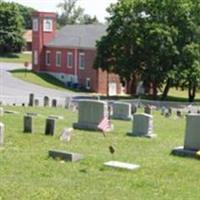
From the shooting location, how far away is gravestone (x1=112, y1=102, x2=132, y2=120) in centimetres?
2898

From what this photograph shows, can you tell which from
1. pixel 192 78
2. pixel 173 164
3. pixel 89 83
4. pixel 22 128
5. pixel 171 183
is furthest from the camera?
pixel 89 83

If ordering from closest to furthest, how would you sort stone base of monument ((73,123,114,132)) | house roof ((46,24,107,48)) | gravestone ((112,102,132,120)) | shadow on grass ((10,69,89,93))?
stone base of monument ((73,123,114,132))
gravestone ((112,102,132,120))
shadow on grass ((10,69,89,93))
house roof ((46,24,107,48))

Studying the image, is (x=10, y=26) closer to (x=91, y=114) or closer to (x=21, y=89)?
(x=21, y=89)

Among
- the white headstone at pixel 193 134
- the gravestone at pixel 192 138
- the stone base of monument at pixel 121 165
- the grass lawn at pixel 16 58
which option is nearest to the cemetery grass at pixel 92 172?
the stone base of monument at pixel 121 165

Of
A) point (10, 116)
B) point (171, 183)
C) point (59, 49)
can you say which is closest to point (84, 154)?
point (171, 183)

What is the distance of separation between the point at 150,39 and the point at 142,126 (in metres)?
34.3

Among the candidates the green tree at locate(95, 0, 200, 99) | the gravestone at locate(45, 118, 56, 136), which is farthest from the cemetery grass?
the green tree at locate(95, 0, 200, 99)

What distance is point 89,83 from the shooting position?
66938mm

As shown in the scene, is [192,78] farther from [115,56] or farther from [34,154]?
[34,154]

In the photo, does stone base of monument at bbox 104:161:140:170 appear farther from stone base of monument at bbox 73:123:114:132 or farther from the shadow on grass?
the shadow on grass

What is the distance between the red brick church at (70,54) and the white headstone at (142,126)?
44363 millimetres

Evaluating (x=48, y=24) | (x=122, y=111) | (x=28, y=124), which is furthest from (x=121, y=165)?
(x=48, y=24)

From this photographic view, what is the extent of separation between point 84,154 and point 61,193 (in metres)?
4.37

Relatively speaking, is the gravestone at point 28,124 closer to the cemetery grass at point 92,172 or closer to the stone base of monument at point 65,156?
the cemetery grass at point 92,172
